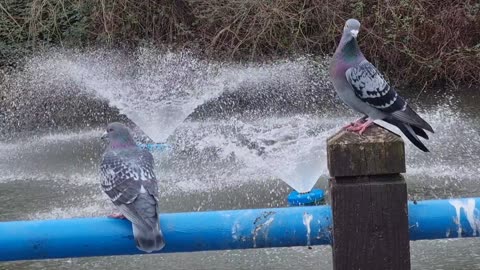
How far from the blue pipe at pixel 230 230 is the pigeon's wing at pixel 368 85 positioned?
1.05m

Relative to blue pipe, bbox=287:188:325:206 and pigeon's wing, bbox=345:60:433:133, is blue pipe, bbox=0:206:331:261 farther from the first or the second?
blue pipe, bbox=287:188:325:206

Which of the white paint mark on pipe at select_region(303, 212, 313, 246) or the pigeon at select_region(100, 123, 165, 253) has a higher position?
the pigeon at select_region(100, 123, 165, 253)

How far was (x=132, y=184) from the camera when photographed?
2.12m

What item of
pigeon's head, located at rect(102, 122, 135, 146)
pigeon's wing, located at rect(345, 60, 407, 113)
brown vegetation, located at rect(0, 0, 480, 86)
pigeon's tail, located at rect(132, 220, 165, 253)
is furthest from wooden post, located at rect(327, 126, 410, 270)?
brown vegetation, located at rect(0, 0, 480, 86)

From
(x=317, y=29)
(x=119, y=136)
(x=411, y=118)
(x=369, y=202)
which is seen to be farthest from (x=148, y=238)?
(x=317, y=29)

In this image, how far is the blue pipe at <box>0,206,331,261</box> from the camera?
165 cm

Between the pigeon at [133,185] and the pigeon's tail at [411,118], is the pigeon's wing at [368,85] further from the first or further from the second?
the pigeon at [133,185]

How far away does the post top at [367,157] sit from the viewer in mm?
1562

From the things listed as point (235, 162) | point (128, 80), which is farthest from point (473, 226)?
point (128, 80)

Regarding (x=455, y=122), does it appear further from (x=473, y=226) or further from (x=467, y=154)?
(x=473, y=226)

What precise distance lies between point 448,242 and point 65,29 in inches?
316

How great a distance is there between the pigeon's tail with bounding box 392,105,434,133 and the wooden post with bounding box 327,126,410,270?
2.73 feet

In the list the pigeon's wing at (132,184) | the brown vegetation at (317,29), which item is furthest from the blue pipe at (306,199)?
the brown vegetation at (317,29)

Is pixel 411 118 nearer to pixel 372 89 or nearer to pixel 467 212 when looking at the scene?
pixel 372 89
